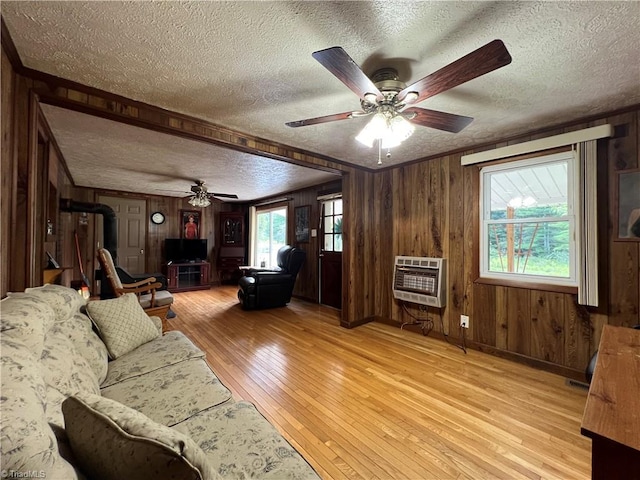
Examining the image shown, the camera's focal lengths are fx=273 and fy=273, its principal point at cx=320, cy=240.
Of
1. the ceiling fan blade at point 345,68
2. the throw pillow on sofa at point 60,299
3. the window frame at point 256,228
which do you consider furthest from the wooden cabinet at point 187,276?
the ceiling fan blade at point 345,68

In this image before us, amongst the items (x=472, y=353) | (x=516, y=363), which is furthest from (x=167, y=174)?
(x=516, y=363)

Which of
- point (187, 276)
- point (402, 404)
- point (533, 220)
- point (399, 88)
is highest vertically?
point (399, 88)

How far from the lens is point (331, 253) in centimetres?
491

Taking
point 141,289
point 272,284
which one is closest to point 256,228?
point 272,284

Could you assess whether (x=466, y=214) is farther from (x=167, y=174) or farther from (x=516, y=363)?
(x=167, y=174)

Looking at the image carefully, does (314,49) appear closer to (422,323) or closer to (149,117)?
(149,117)

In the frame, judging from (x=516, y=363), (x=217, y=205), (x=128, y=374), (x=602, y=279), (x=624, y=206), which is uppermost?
(x=217, y=205)

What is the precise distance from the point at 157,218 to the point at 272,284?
3729 mm

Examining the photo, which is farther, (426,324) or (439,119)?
(426,324)

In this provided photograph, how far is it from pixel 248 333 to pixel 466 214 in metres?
2.98

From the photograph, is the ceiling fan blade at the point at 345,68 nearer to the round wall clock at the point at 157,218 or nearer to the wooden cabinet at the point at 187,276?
the wooden cabinet at the point at 187,276

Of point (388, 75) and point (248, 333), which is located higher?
point (388, 75)

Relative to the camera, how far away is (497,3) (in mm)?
1235

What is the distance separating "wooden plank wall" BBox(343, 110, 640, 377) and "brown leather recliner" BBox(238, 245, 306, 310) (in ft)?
4.76
